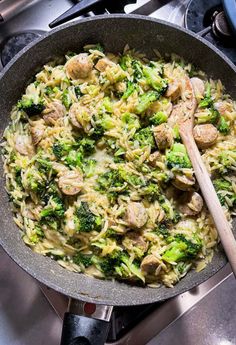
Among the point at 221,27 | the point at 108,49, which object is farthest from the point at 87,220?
the point at 221,27

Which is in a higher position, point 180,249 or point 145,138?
point 145,138

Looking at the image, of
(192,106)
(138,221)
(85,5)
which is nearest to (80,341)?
(138,221)

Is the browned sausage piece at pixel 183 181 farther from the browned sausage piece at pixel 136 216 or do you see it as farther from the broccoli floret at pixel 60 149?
the broccoli floret at pixel 60 149

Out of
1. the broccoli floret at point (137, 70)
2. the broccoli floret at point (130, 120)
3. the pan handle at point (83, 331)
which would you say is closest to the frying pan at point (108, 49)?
the pan handle at point (83, 331)

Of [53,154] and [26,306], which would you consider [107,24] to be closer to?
[53,154]

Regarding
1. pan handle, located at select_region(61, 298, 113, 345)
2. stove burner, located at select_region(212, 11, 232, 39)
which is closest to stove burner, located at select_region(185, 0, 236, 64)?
stove burner, located at select_region(212, 11, 232, 39)

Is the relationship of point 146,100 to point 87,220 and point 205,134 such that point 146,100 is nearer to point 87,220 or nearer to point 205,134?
point 205,134

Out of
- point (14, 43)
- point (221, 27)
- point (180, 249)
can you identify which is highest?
point (14, 43)
